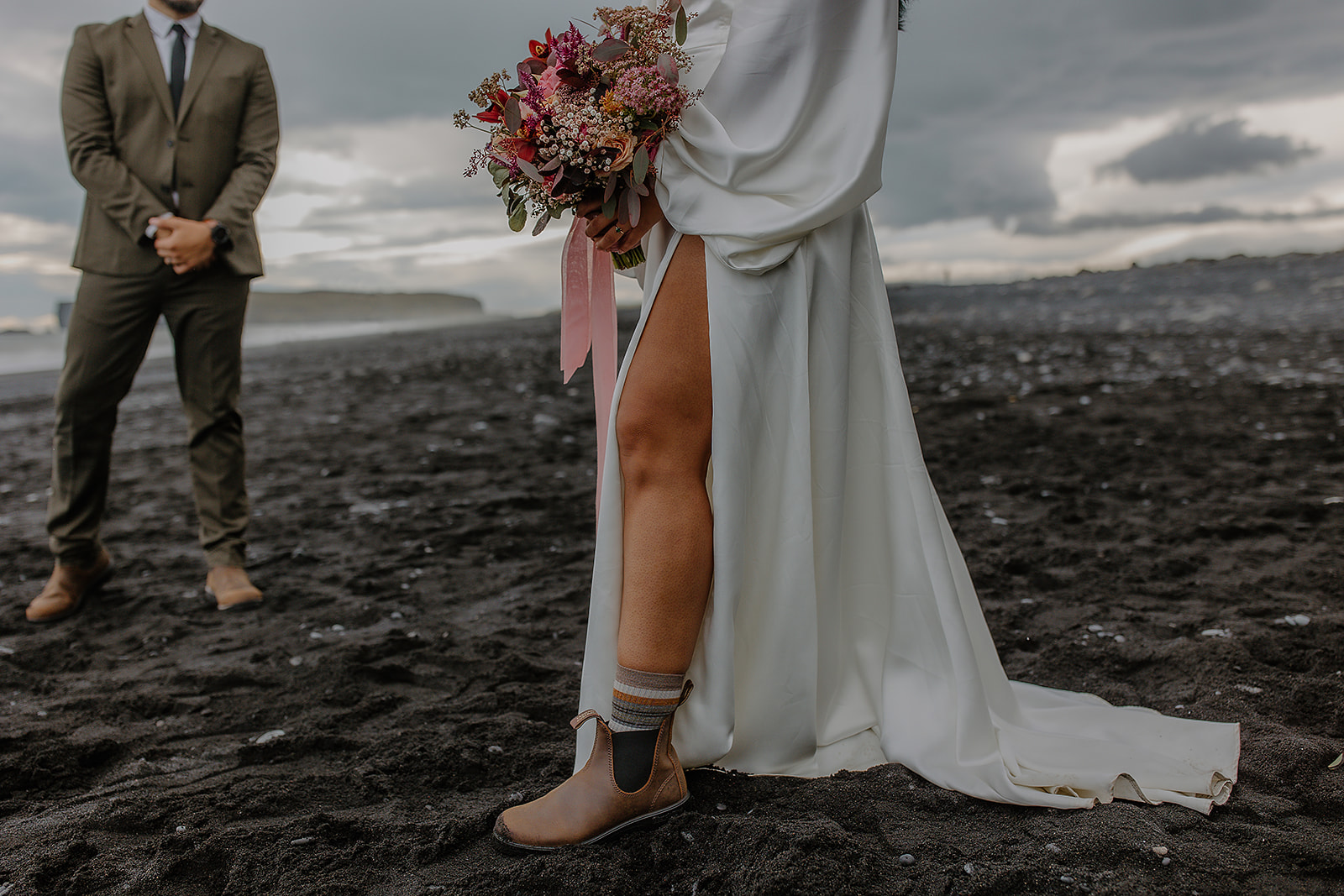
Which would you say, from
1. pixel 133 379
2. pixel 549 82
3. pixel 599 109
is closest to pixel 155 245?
pixel 133 379

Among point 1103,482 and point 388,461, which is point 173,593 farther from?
point 1103,482

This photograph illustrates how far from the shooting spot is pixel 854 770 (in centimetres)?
188

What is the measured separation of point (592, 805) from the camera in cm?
170

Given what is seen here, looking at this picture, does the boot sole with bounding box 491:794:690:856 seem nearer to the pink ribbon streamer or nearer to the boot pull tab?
the boot pull tab

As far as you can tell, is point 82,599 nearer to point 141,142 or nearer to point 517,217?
point 141,142

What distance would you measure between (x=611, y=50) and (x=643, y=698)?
1.18 meters

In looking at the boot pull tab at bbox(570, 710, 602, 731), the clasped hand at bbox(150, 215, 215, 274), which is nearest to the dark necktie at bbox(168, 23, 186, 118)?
the clasped hand at bbox(150, 215, 215, 274)

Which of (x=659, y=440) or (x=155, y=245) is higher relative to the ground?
(x=155, y=245)

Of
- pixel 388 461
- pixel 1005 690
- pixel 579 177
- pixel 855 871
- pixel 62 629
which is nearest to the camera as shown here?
pixel 855 871

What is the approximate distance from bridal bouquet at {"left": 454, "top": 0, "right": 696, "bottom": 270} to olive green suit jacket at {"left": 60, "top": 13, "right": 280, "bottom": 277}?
235 centimetres

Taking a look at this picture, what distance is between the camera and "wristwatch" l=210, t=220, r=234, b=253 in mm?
3455

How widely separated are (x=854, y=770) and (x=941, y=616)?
0.37 meters

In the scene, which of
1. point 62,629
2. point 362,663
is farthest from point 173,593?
point 362,663

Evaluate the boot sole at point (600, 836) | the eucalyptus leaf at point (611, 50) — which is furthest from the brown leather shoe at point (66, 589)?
the eucalyptus leaf at point (611, 50)
